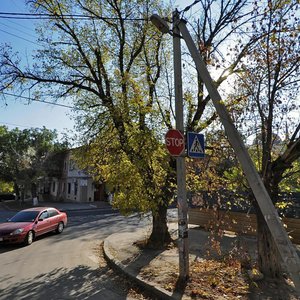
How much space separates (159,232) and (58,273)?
3.83 m

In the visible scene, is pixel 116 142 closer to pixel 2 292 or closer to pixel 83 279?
pixel 83 279

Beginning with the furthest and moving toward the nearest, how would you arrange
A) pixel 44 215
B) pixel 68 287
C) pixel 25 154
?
1. pixel 25 154
2. pixel 44 215
3. pixel 68 287

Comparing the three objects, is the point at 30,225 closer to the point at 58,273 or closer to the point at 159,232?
the point at 58,273

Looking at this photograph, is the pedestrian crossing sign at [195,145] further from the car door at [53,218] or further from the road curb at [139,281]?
the car door at [53,218]

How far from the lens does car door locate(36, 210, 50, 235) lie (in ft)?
44.1

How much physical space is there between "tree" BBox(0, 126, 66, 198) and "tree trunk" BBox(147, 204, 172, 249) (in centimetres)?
2081

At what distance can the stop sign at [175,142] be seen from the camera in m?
6.92

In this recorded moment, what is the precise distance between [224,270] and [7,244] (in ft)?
27.8

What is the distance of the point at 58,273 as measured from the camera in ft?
26.9

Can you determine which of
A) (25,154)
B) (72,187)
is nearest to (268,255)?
(25,154)

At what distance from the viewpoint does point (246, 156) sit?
17.7 ft

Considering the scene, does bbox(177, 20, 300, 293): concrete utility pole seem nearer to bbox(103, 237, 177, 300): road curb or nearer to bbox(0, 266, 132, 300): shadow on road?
bbox(103, 237, 177, 300): road curb

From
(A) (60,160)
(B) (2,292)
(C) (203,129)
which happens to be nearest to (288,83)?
(C) (203,129)

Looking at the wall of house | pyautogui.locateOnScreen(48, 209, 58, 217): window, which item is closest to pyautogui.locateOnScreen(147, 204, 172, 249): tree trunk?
→ pyautogui.locateOnScreen(48, 209, 58, 217): window
